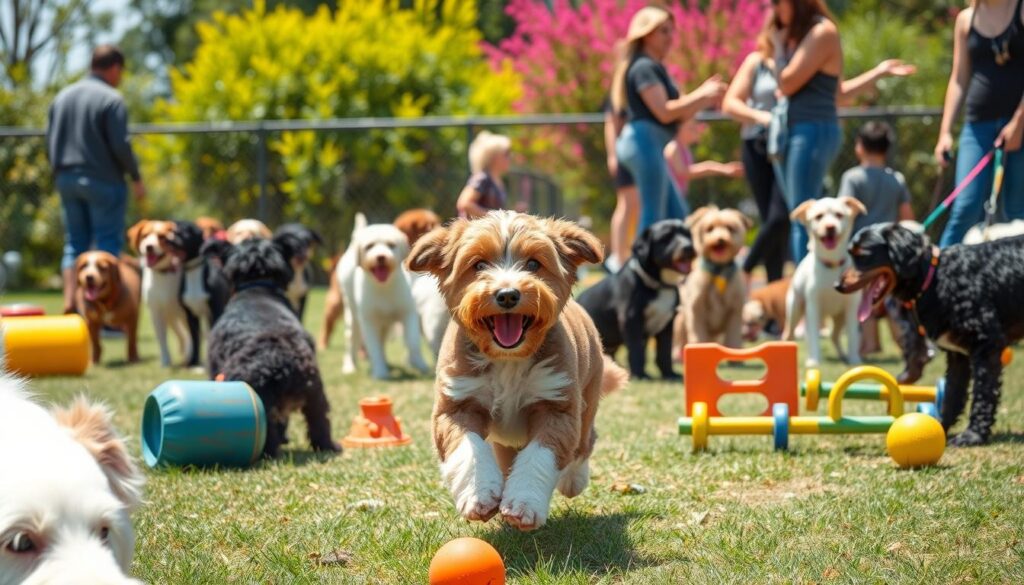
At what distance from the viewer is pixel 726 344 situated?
33.1 feet

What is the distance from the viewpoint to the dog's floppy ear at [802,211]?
367 inches

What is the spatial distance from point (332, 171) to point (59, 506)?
17125mm

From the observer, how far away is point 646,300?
953 cm

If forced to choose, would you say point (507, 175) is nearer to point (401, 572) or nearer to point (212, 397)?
point (212, 397)

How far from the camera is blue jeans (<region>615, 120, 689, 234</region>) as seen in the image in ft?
32.4

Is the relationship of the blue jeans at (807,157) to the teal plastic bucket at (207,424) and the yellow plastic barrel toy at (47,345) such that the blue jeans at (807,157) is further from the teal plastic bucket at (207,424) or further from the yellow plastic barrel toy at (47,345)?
the yellow plastic barrel toy at (47,345)

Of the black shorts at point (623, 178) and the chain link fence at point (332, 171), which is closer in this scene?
the black shorts at point (623, 178)

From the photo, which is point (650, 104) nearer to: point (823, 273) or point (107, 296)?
point (823, 273)

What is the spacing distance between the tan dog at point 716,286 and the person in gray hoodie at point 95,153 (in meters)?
5.71

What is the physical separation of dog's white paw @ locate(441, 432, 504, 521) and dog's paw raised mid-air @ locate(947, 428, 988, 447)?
9.72 feet

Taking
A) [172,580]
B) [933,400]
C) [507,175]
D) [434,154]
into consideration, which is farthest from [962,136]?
[507,175]

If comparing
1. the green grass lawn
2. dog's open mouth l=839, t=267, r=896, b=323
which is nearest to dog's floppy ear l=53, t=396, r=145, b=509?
the green grass lawn

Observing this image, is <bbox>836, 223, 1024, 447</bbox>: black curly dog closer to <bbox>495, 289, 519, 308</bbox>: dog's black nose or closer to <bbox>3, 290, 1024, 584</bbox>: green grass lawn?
<bbox>3, 290, 1024, 584</bbox>: green grass lawn

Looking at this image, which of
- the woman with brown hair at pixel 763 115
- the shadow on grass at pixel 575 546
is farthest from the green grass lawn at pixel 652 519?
the woman with brown hair at pixel 763 115
